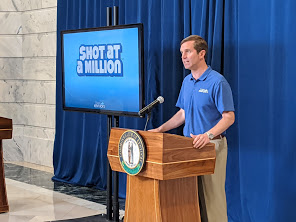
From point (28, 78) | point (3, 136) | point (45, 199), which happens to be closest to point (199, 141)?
point (3, 136)

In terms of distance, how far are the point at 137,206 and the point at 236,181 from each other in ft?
4.22

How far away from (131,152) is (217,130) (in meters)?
0.59

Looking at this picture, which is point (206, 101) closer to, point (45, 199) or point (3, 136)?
point (3, 136)

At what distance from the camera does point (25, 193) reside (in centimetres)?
616

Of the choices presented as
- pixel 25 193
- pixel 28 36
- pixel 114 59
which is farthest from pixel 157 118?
pixel 28 36

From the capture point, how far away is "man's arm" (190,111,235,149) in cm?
368

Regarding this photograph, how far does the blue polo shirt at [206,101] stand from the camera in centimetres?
392

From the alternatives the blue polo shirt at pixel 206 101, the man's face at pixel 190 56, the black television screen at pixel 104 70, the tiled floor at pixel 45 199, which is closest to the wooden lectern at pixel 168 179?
Answer: the blue polo shirt at pixel 206 101

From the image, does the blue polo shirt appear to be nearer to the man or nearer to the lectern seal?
the man

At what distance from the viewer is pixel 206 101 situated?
3.99 metres

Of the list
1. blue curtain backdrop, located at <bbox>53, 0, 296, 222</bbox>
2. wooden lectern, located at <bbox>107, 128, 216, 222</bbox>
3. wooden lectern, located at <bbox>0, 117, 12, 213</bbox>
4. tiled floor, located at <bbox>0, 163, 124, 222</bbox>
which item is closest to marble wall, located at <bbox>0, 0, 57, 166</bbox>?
tiled floor, located at <bbox>0, 163, 124, 222</bbox>

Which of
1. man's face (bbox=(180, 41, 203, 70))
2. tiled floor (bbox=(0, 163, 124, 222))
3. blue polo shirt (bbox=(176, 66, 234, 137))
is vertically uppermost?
man's face (bbox=(180, 41, 203, 70))

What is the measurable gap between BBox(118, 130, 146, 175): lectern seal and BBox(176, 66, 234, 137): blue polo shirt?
21.1 inches

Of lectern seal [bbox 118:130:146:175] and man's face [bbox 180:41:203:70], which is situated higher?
man's face [bbox 180:41:203:70]
